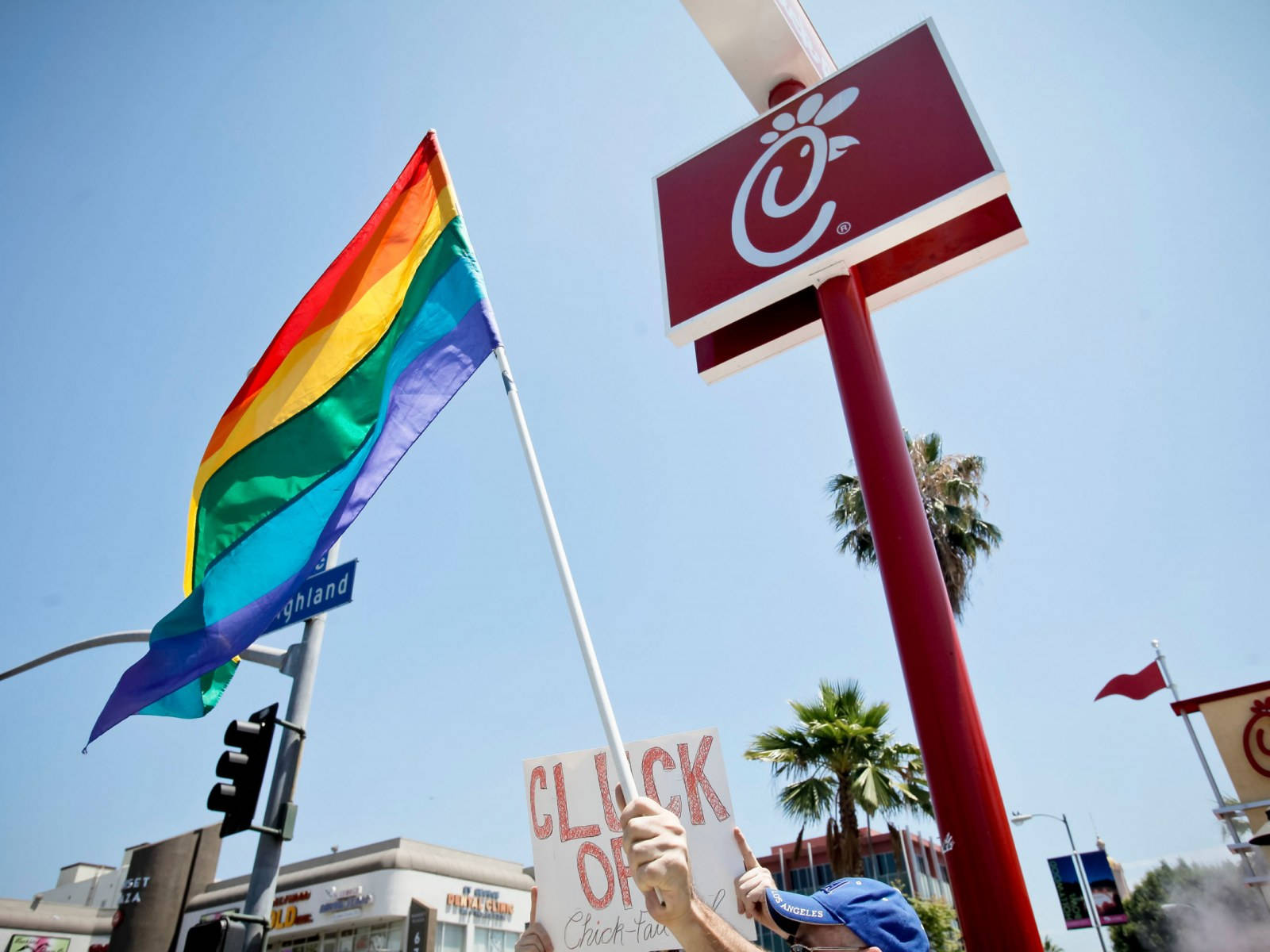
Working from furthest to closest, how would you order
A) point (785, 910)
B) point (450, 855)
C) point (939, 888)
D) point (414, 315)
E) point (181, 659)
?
point (939, 888) < point (450, 855) < point (414, 315) < point (181, 659) < point (785, 910)

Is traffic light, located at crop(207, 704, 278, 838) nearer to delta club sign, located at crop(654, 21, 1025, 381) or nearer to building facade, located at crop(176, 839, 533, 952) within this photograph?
delta club sign, located at crop(654, 21, 1025, 381)

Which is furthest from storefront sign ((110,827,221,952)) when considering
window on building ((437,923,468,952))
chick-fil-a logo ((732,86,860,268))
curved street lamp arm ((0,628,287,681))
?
chick-fil-a logo ((732,86,860,268))

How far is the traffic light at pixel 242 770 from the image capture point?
7371mm

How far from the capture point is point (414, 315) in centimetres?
487

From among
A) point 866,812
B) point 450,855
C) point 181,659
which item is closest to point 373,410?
point 181,659

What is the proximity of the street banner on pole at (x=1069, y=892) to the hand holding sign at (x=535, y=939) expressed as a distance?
44.8 metres

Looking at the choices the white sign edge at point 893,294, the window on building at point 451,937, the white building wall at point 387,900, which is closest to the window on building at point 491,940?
the white building wall at point 387,900

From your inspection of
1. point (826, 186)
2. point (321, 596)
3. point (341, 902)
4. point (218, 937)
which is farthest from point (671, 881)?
point (341, 902)

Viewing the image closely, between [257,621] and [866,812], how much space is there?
14.4 m

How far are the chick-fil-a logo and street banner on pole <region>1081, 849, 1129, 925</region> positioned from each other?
4371 centimetres

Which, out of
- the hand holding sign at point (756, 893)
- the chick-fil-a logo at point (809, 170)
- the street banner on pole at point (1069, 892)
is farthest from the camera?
the street banner on pole at point (1069, 892)

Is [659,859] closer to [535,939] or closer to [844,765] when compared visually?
[535,939]

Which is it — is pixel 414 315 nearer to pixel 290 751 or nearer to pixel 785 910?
pixel 785 910

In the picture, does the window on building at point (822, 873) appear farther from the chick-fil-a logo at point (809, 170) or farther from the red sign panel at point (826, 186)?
the chick-fil-a logo at point (809, 170)
